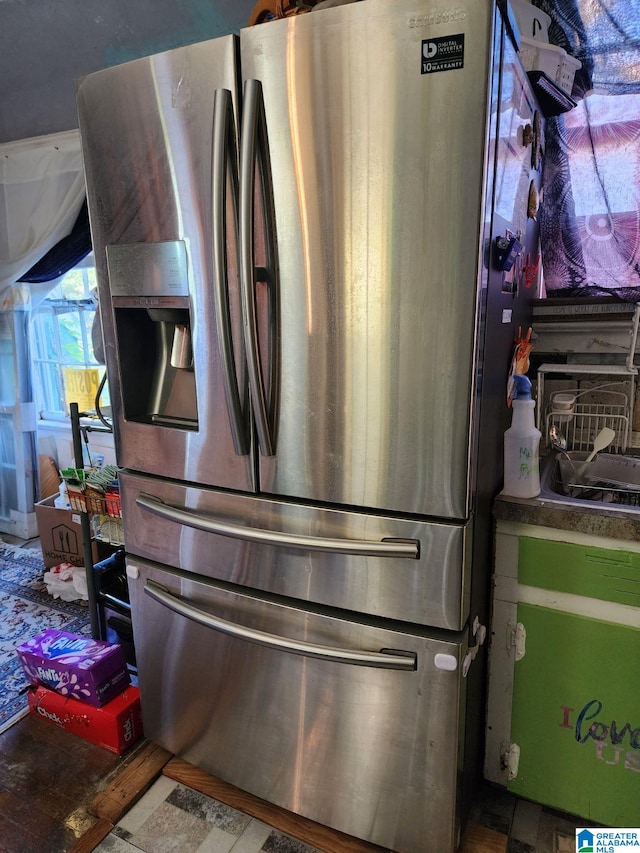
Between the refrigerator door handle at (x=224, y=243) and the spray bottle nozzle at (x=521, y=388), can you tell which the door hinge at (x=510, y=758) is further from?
the refrigerator door handle at (x=224, y=243)

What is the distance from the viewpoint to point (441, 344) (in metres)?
1.04

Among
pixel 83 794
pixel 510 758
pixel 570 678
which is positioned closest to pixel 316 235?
pixel 570 678

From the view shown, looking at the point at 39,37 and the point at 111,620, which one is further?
the point at 39,37

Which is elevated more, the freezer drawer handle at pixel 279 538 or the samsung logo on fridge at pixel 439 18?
the samsung logo on fridge at pixel 439 18

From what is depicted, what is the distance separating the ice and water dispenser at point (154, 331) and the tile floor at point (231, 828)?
1.04 meters

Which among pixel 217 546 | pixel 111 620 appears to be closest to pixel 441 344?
pixel 217 546

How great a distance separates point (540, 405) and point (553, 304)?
0.31 m

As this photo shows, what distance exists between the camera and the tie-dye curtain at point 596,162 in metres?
1.56

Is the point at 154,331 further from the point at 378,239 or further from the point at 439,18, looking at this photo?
the point at 439,18

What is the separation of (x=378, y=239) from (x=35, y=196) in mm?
2382

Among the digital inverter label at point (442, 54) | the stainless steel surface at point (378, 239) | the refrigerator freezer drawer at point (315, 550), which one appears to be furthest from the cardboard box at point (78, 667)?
the digital inverter label at point (442, 54)

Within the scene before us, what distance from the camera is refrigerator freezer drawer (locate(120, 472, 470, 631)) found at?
1126 millimetres

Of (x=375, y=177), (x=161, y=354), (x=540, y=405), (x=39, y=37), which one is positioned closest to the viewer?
(x=375, y=177)

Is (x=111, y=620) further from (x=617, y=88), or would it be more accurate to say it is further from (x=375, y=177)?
(x=617, y=88)
